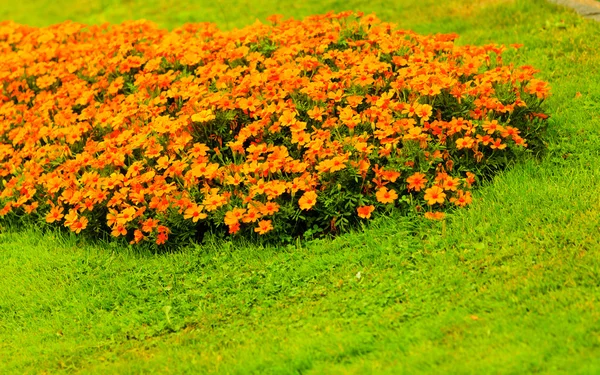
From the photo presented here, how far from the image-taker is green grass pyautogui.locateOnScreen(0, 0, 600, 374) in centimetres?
405

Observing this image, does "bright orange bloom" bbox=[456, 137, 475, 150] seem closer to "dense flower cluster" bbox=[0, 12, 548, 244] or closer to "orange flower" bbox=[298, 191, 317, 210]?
"dense flower cluster" bbox=[0, 12, 548, 244]

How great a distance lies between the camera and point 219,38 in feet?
23.6

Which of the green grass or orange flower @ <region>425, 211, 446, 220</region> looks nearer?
the green grass

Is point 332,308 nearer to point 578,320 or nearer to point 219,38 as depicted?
point 578,320

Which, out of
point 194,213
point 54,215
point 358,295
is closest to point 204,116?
point 194,213

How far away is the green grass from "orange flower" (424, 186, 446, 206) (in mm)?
138

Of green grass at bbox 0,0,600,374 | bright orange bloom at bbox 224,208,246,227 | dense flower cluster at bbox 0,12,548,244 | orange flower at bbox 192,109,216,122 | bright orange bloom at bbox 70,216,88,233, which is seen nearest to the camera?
green grass at bbox 0,0,600,374

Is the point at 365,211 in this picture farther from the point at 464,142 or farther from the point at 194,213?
the point at 194,213

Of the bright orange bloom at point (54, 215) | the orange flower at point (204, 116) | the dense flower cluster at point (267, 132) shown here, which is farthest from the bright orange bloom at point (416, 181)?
the bright orange bloom at point (54, 215)

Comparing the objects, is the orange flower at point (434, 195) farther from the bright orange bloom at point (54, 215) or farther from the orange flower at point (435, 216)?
the bright orange bloom at point (54, 215)

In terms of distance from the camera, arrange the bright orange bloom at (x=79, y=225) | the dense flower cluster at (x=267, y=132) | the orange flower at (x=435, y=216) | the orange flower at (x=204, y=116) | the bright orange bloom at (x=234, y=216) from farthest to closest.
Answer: the orange flower at (x=204, y=116), the bright orange bloom at (x=79, y=225), the dense flower cluster at (x=267, y=132), the bright orange bloom at (x=234, y=216), the orange flower at (x=435, y=216)

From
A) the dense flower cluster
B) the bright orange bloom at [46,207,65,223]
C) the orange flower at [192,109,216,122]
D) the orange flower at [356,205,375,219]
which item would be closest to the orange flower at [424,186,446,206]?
the dense flower cluster

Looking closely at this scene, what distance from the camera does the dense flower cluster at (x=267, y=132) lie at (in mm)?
5375

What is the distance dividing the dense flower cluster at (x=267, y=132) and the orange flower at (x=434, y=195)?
1cm
